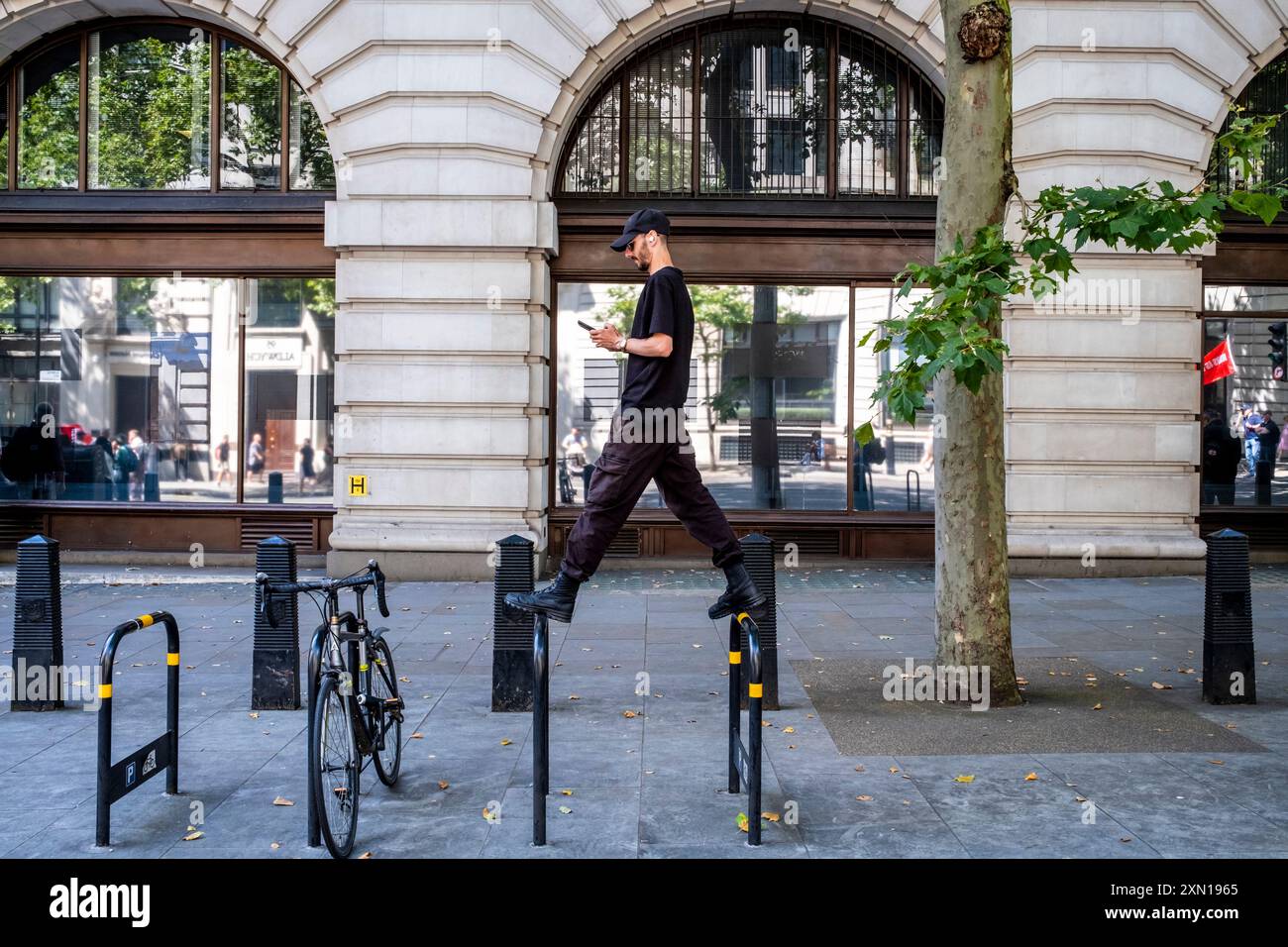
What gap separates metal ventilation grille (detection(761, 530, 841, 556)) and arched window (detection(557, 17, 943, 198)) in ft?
13.6

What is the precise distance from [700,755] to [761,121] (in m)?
10.0

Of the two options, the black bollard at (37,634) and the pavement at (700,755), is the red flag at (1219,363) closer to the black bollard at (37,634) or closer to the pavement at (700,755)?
the pavement at (700,755)

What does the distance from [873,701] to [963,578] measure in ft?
3.32

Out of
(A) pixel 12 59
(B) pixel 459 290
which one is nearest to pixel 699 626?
(B) pixel 459 290

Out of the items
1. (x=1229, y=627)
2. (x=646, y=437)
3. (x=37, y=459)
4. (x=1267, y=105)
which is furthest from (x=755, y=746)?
(x=1267, y=105)

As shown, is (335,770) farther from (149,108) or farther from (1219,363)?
(1219,363)

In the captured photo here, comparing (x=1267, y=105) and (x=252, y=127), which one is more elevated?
(x=1267, y=105)

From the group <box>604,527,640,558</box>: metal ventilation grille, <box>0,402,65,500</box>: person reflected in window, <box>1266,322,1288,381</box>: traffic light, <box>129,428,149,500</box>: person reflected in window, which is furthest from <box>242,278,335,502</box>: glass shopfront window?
<box>1266,322,1288,381</box>: traffic light

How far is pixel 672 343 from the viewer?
6.17 meters

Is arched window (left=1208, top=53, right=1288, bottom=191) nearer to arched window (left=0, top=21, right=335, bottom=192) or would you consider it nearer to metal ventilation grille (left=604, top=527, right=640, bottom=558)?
metal ventilation grille (left=604, top=527, right=640, bottom=558)

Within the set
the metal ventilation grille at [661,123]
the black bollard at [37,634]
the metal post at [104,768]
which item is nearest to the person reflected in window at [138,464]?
the metal ventilation grille at [661,123]

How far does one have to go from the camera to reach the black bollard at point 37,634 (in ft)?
25.3

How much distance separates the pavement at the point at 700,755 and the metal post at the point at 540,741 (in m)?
0.12

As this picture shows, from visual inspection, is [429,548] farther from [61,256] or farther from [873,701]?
[873,701]
